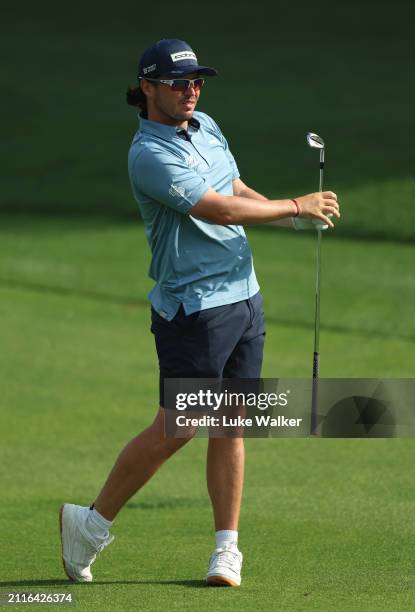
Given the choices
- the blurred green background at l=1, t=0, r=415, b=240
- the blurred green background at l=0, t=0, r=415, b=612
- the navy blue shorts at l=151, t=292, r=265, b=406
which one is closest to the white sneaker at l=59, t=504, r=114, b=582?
the blurred green background at l=0, t=0, r=415, b=612

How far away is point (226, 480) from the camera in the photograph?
5.54 m

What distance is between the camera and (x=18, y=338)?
11.1 meters

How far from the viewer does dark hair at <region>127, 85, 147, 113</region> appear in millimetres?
5562

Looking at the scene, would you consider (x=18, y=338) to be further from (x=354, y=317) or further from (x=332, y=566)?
(x=332, y=566)

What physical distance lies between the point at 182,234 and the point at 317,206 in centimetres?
53

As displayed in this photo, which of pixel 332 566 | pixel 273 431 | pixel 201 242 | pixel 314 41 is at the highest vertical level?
pixel 201 242

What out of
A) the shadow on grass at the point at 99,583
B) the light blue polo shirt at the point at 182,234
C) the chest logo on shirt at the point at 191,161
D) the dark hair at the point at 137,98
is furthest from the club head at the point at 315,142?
the shadow on grass at the point at 99,583

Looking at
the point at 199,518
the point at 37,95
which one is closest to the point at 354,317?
Result: the point at 199,518

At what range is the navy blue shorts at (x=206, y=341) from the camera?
5367 mm

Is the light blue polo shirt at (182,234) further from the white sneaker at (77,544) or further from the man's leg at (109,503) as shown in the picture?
the white sneaker at (77,544)

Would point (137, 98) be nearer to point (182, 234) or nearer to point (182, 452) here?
point (182, 234)

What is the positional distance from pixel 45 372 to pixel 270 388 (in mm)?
4639

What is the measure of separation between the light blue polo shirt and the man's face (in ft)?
0.16

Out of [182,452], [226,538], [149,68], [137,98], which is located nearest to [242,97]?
[182,452]
